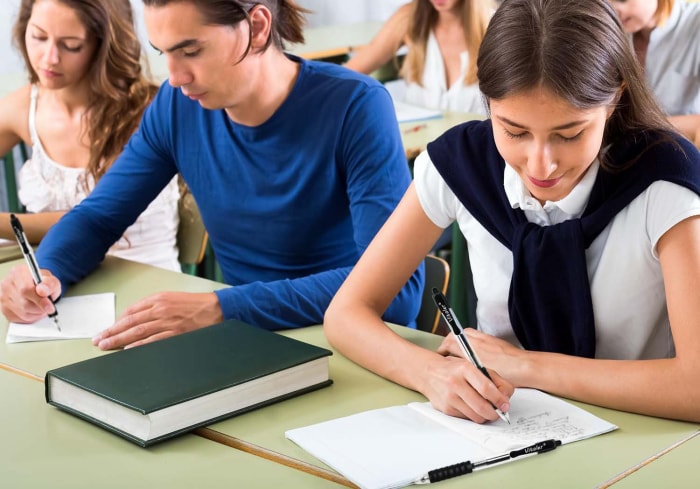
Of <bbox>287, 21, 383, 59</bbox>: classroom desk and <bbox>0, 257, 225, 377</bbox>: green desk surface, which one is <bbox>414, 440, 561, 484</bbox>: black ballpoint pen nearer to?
<bbox>0, 257, 225, 377</bbox>: green desk surface

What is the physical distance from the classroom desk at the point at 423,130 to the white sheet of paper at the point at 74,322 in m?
1.46

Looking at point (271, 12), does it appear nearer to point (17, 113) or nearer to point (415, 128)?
point (17, 113)

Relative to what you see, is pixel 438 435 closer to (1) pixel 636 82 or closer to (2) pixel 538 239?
(2) pixel 538 239

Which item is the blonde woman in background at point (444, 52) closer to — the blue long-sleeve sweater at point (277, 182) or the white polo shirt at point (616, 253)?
the blue long-sleeve sweater at point (277, 182)

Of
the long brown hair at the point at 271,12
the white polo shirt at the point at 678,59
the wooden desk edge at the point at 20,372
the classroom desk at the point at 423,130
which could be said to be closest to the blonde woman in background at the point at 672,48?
the white polo shirt at the point at 678,59

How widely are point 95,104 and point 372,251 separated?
3.97 feet

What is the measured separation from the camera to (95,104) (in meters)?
2.60

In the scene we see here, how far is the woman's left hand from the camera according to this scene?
142cm

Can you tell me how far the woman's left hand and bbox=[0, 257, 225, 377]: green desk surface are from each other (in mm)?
561

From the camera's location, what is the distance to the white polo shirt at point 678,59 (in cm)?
330

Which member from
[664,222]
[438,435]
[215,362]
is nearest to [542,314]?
[664,222]

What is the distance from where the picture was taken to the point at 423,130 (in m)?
3.42

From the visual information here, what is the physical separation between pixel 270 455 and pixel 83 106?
1.66 meters

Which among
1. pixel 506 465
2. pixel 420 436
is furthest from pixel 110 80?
pixel 506 465
